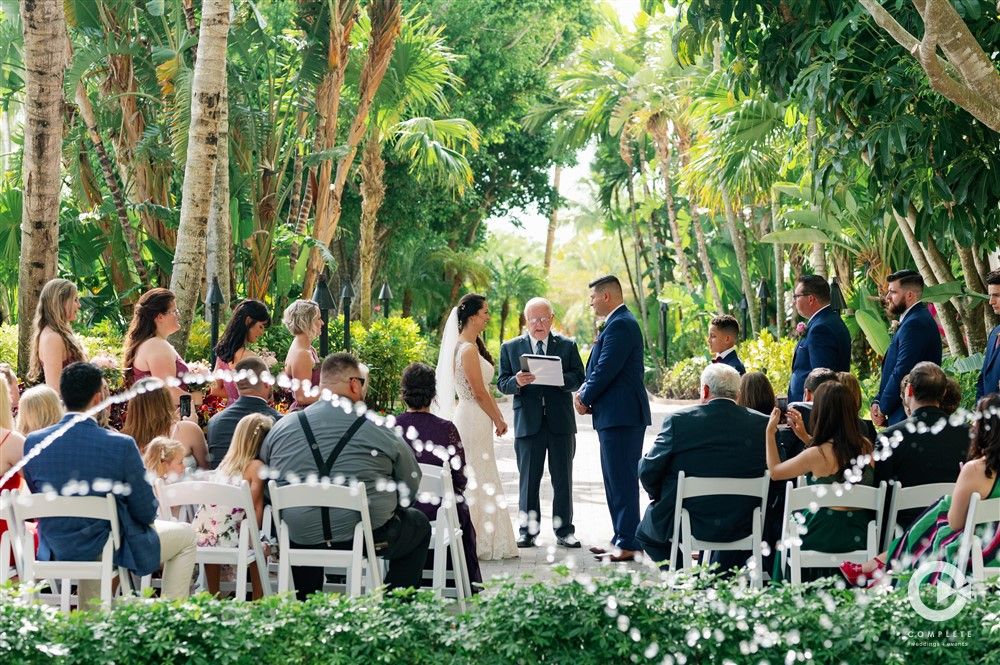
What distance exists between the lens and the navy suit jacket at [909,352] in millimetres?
7555

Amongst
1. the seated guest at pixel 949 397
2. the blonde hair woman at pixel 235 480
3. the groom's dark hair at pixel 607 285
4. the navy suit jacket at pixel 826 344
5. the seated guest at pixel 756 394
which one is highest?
the groom's dark hair at pixel 607 285

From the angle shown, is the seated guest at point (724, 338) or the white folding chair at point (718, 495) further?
the seated guest at point (724, 338)

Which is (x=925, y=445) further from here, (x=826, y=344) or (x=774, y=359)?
(x=774, y=359)

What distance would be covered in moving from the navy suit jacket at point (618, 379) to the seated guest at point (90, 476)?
3.52 m

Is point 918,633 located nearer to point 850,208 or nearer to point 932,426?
point 932,426

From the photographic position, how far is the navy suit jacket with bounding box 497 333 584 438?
812 centimetres

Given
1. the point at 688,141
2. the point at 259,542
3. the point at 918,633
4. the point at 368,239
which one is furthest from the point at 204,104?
the point at 688,141

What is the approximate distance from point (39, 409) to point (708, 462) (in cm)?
334

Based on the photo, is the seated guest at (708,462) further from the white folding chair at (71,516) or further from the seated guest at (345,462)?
the white folding chair at (71,516)

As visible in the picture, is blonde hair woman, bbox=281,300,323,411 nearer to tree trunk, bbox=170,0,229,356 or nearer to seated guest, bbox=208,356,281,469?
seated guest, bbox=208,356,281,469

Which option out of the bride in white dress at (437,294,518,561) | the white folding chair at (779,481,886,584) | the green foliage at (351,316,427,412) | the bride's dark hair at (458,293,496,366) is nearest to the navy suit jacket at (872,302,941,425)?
the white folding chair at (779,481,886,584)

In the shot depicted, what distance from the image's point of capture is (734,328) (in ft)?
27.0

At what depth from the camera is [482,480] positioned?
7754 millimetres

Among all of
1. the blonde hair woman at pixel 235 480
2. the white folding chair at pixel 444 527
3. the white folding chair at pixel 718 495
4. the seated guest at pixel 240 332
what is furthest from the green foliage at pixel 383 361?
the white folding chair at pixel 718 495
